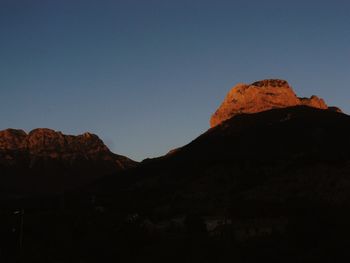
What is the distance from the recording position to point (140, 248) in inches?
2095

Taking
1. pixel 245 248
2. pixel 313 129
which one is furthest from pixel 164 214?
pixel 313 129

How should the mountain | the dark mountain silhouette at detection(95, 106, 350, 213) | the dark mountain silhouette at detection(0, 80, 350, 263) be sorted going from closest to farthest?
the dark mountain silhouette at detection(0, 80, 350, 263), the mountain, the dark mountain silhouette at detection(95, 106, 350, 213)

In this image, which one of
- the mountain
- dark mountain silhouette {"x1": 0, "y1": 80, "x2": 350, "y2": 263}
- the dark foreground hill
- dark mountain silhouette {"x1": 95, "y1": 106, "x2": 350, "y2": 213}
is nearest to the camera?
the dark foreground hill

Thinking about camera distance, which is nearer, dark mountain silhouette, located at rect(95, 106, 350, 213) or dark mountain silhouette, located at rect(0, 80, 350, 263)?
dark mountain silhouette, located at rect(0, 80, 350, 263)

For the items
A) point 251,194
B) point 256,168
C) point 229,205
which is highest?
point 256,168

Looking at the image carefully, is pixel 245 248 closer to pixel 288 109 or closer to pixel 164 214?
pixel 164 214

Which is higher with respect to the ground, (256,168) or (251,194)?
(256,168)

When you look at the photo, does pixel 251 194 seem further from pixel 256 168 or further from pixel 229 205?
pixel 256 168

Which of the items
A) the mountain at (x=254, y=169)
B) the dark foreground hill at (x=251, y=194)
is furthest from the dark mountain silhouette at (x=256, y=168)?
the dark foreground hill at (x=251, y=194)

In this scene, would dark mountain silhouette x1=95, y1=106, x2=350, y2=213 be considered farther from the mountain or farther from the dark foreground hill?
the dark foreground hill

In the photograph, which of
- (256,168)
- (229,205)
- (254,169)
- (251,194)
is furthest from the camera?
(256,168)

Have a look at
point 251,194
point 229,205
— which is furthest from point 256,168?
point 229,205

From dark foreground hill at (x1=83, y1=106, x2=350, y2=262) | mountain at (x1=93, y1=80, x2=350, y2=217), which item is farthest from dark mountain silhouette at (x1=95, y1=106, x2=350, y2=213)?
dark foreground hill at (x1=83, y1=106, x2=350, y2=262)

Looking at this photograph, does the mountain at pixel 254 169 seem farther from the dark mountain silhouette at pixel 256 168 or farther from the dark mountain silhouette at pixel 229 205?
the dark mountain silhouette at pixel 229 205
